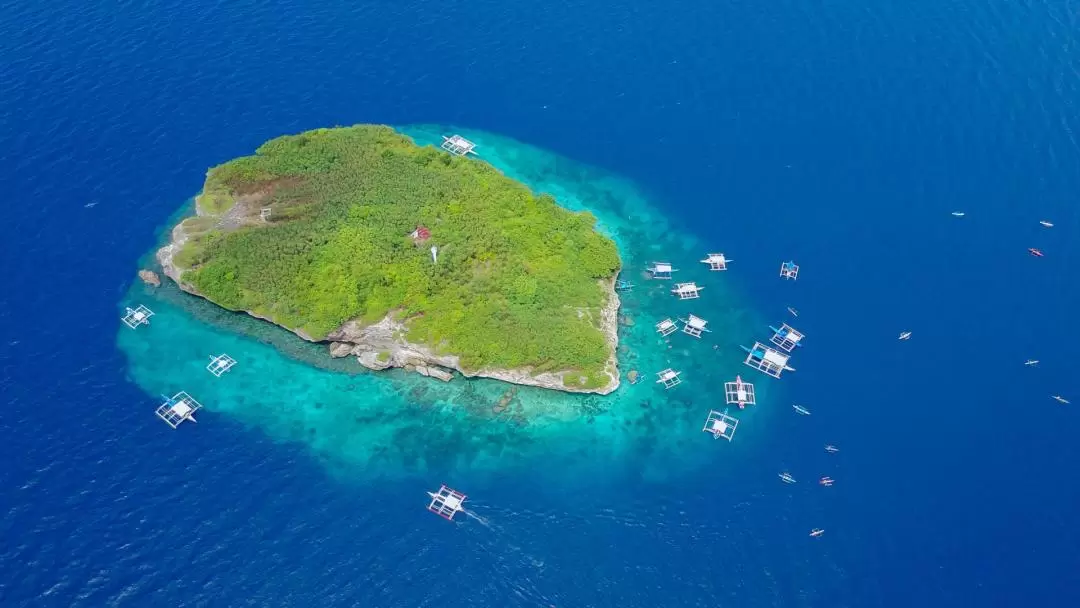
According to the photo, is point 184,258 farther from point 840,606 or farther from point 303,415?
point 840,606

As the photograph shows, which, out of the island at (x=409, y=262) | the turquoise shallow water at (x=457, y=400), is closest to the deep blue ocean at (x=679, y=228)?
the turquoise shallow water at (x=457, y=400)

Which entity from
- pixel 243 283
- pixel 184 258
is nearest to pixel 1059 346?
A: pixel 243 283

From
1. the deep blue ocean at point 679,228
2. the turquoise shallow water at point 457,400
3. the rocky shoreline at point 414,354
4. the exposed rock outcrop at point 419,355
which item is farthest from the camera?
the rocky shoreline at point 414,354

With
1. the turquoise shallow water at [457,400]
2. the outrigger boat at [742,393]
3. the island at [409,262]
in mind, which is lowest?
Result: the turquoise shallow water at [457,400]

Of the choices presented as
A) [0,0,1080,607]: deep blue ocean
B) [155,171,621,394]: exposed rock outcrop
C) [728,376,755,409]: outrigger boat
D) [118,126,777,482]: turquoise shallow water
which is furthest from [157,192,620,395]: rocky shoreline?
[728,376,755,409]: outrigger boat

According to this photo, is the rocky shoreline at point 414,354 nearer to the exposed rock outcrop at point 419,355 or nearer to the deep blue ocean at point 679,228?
the exposed rock outcrop at point 419,355

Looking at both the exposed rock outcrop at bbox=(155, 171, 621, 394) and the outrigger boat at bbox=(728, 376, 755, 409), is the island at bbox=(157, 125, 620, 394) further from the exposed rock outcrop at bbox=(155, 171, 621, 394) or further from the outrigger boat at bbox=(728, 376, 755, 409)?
the outrigger boat at bbox=(728, 376, 755, 409)

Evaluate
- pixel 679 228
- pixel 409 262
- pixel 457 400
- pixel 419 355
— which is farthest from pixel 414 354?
pixel 679 228
